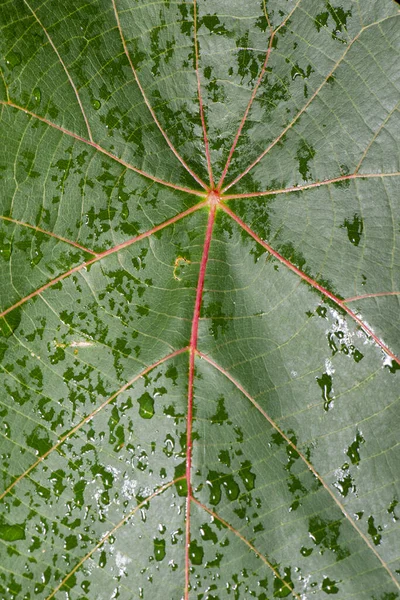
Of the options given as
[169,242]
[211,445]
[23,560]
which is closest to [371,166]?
[169,242]

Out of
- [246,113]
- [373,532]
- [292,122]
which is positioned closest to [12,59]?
[246,113]

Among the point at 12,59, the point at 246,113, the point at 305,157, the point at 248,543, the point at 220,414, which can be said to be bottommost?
the point at 248,543

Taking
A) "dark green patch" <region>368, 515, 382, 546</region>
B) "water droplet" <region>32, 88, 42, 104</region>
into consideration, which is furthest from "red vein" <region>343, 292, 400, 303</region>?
A: "water droplet" <region>32, 88, 42, 104</region>

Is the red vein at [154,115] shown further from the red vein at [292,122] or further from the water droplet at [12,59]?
the water droplet at [12,59]

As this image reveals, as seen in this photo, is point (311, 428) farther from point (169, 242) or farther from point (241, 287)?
point (169, 242)

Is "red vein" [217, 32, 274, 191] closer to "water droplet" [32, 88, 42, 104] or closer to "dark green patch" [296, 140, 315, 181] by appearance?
"dark green patch" [296, 140, 315, 181]

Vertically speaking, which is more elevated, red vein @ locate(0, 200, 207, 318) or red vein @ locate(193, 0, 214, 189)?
red vein @ locate(193, 0, 214, 189)

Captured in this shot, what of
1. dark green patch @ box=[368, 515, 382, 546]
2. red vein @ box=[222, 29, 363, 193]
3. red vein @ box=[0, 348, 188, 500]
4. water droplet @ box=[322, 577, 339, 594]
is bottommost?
water droplet @ box=[322, 577, 339, 594]

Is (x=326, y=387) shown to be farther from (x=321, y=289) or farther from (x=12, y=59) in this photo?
(x=12, y=59)
